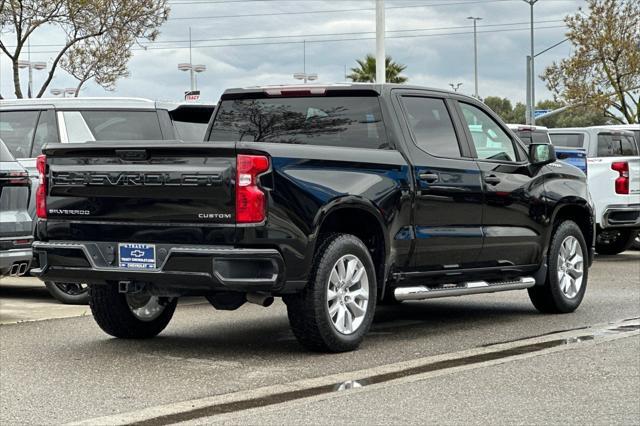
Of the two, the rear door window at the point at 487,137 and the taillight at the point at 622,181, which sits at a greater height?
the rear door window at the point at 487,137

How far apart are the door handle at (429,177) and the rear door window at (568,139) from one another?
9.10m

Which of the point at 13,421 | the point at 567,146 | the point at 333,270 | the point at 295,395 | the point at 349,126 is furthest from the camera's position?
the point at 567,146

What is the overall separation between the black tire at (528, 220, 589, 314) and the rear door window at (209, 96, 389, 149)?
2.44 m

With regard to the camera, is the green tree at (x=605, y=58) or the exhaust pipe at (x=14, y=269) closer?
the exhaust pipe at (x=14, y=269)

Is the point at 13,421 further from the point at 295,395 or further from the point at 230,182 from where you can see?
the point at 230,182

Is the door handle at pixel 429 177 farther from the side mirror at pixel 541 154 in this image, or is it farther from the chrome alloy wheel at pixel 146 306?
the chrome alloy wheel at pixel 146 306

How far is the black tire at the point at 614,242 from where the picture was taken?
1834cm

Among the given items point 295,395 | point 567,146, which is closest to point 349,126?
point 295,395

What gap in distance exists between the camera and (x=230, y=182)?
7652 millimetres

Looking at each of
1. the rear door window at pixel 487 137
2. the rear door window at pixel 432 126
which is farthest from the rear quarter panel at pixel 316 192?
the rear door window at pixel 487 137

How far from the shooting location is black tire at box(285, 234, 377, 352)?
26.3ft

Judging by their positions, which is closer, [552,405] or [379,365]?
[552,405]

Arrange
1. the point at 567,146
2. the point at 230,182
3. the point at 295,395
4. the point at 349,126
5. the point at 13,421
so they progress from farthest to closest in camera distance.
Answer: the point at 567,146 → the point at 349,126 → the point at 230,182 → the point at 295,395 → the point at 13,421

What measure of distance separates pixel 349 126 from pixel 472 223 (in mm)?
1338
